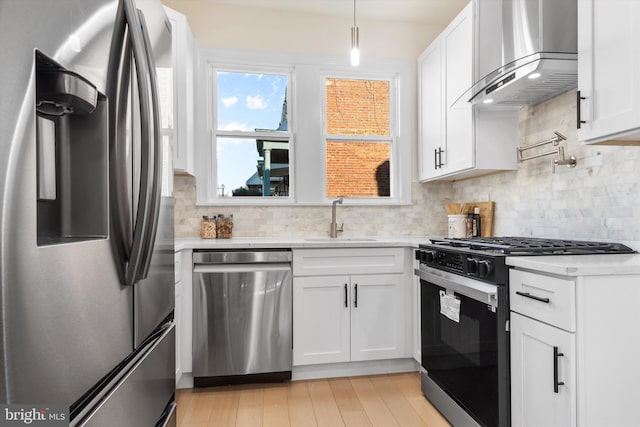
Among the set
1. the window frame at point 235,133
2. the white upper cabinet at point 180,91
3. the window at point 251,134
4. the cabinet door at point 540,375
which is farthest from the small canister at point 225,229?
the cabinet door at point 540,375

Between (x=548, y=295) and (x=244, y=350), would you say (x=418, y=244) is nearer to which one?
(x=548, y=295)

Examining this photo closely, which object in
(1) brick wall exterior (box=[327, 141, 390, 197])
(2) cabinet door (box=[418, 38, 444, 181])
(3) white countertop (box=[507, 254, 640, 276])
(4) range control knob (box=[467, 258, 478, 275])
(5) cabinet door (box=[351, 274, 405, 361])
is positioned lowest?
(5) cabinet door (box=[351, 274, 405, 361])

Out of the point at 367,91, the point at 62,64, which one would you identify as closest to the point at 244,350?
the point at 62,64

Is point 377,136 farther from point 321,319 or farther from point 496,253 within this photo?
point 496,253

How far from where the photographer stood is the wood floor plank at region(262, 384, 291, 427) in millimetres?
2180

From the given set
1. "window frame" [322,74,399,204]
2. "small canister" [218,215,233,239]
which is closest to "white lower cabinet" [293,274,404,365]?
A: "small canister" [218,215,233,239]

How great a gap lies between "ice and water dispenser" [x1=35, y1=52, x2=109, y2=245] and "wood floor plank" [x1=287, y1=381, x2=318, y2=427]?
5.98ft

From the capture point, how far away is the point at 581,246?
1.82m

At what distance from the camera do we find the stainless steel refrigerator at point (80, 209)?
0.56 m

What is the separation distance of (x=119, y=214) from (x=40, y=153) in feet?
0.77

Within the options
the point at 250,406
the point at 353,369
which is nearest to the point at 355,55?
the point at 353,369

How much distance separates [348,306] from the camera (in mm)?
2764

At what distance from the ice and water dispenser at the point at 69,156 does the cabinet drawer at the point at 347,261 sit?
1.95 meters

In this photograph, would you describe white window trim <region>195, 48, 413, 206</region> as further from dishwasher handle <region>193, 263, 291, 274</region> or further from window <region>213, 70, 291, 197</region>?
dishwasher handle <region>193, 263, 291, 274</region>
